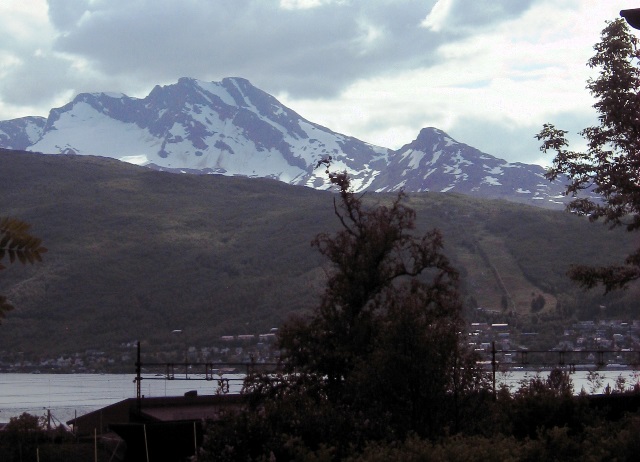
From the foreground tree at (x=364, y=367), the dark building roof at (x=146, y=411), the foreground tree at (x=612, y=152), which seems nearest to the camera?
the foreground tree at (x=364, y=367)

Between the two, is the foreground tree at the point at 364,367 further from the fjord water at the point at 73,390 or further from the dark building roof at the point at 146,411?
the fjord water at the point at 73,390

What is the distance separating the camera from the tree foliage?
13.6 ft

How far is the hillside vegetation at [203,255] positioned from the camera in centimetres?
9662

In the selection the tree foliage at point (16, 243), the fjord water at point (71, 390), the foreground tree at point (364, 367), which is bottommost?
the fjord water at point (71, 390)

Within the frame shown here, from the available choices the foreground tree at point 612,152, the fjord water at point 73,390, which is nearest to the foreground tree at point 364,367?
the foreground tree at point 612,152

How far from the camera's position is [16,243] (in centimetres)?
418

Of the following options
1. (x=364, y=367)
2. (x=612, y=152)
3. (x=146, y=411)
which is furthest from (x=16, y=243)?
(x=146, y=411)

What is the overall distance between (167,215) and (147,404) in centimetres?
12843

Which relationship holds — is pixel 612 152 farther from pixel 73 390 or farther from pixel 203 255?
pixel 203 255

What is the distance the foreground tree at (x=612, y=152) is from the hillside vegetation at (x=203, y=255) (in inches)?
2267

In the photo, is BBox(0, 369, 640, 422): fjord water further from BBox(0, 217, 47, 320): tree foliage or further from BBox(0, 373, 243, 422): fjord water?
BBox(0, 217, 47, 320): tree foliage

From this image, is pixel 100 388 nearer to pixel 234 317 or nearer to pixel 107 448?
pixel 234 317

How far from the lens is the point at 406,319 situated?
1310 centimetres

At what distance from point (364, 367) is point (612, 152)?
8262 millimetres
